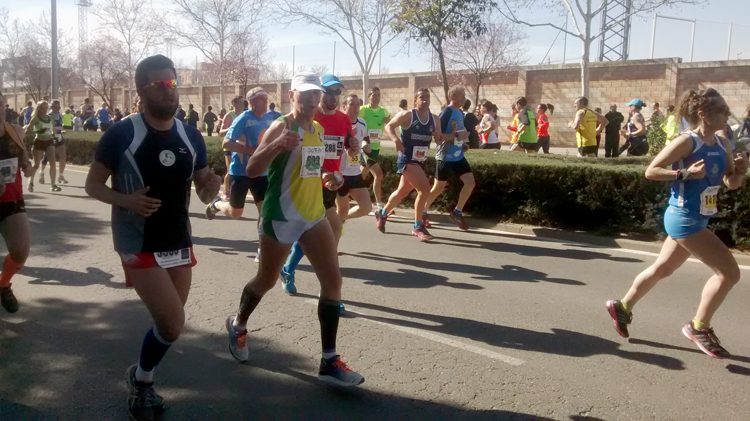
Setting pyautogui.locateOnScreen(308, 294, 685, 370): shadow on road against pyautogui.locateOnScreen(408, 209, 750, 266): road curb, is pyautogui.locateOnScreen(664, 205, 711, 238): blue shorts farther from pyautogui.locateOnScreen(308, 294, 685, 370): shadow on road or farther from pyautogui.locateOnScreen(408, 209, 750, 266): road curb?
pyautogui.locateOnScreen(408, 209, 750, 266): road curb

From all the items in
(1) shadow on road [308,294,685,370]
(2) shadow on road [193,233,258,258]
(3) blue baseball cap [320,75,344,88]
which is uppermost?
(3) blue baseball cap [320,75,344,88]

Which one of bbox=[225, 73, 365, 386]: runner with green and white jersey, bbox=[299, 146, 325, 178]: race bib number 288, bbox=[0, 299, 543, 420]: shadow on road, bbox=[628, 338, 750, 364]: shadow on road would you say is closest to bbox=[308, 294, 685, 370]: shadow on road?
bbox=[628, 338, 750, 364]: shadow on road

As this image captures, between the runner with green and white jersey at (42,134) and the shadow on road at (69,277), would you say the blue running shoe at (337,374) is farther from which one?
the runner with green and white jersey at (42,134)

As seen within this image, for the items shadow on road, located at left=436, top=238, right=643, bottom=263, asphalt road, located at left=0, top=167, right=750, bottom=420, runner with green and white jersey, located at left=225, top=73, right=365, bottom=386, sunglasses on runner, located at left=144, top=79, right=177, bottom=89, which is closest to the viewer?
sunglasses on runner, located at left=144, top=79, right=177, bottom=89

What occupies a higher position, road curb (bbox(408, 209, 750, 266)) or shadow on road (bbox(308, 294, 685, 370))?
road curb (bbox(408, 209, 750, 266))

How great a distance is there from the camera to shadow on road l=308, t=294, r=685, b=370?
15.2 ft

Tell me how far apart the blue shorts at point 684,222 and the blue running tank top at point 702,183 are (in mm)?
24

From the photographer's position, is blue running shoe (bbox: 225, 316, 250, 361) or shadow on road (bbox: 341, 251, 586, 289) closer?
blue running shoe (bbox: 225, 316, 250, 361)

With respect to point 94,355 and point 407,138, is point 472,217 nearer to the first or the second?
point 407,138

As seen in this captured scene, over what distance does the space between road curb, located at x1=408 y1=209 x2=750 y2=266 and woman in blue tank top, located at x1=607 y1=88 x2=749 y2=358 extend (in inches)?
133

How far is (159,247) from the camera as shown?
11.0 ft

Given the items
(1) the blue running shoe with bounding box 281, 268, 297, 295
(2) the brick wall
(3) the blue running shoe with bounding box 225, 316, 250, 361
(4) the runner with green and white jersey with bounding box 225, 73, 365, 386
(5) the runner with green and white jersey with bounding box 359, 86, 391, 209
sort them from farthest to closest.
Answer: (2) the brick wall, (5) the runner with green and white jersey with bounding box 359, 86, 391, 209, (1) the blue running shoe with bounding box 281, 268, 297, 295, (3) the blue running shoe with bounding box 225, 316, 250, 361, (4) the runner with green and white jersey with bounding box 225, 73, 365, 386

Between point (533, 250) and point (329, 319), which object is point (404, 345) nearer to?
point (329, 319)

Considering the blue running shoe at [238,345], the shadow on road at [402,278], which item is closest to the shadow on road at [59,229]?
the shadow on road at [402,278]
